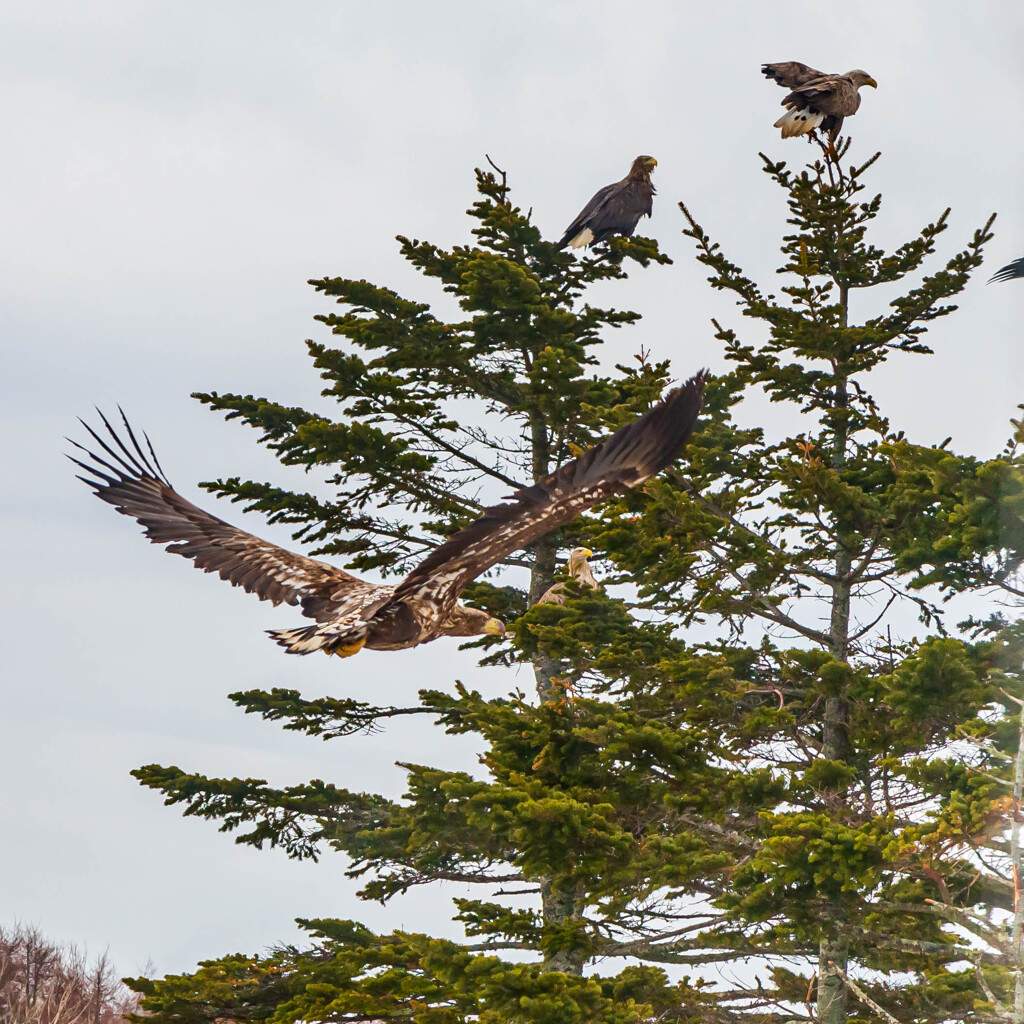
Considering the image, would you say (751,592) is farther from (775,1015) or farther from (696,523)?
(775,1015)

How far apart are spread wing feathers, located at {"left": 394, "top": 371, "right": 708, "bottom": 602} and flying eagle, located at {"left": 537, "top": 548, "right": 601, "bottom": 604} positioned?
18.5 feet

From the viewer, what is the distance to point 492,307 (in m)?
14.5

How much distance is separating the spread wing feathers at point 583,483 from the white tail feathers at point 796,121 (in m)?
6.88

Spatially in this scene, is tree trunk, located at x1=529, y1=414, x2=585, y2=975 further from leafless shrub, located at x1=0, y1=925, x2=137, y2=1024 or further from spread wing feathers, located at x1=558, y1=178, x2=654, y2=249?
leafless shrub, located at x1=0, y1=925, x2=137, y2=1024

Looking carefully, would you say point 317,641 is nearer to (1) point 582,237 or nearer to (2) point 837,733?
(2) point 837,733

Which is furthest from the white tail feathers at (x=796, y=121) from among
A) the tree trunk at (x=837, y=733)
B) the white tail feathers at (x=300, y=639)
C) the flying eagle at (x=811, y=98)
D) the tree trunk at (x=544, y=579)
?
the white tail feathers at (x=300, y=639)

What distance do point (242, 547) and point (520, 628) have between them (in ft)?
12.0

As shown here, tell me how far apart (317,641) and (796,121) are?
837 centimetres

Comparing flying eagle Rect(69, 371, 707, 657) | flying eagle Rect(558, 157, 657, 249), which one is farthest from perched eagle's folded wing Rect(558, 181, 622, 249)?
flying eagle Rect(69, 371, 707, 657)

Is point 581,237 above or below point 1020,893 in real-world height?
above

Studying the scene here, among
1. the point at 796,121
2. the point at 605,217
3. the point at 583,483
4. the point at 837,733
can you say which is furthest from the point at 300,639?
the point at 605,217

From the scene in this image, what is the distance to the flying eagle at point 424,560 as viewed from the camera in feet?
22.7

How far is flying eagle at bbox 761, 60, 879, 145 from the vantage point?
12.8 meters

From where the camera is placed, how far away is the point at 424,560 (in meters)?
7.03
